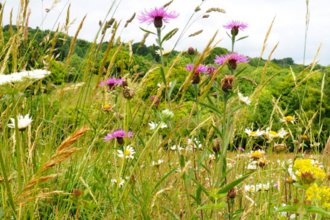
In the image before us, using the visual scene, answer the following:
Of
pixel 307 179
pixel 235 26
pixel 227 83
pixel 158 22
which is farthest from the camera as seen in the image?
pixel 235 26

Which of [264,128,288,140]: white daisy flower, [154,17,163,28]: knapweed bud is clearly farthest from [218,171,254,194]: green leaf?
[154,17,163,28]: knapweed bud

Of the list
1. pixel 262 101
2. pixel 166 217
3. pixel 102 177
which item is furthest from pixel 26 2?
pixel 262 101

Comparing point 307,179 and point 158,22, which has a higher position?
point 158,22

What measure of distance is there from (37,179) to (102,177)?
86cm

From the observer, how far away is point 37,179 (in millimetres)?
618

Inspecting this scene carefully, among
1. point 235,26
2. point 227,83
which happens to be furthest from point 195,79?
point 235,26

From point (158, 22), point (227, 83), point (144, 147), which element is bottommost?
point (144, 147)

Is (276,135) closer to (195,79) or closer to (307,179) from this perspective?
(195,79)

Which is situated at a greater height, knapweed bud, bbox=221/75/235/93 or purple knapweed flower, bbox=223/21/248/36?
purple knapweed flower, bbox=223/21/248/36

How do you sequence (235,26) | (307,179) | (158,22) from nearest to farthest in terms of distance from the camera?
(307,179), (158,22), (235,26)

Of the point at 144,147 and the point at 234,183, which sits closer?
the point at 234,183

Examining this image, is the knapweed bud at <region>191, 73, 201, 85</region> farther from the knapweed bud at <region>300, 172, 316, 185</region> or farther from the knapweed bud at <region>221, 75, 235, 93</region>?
the knapweed bud at <region>300, 172, 316, 185</region>

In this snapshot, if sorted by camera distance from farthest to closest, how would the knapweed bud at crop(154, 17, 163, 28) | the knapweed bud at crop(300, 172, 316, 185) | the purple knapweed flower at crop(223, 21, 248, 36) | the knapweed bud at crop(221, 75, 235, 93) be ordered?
1. the purple knapweed flower at crop(223, 21, 248, 36)
2. the knapweed bud at crop(154, 17, 163, 28)
3. the knapweed bud at crop(221, 75, 235, 93)
4. the knapweed bud at crop(300, 172, 316, 185)

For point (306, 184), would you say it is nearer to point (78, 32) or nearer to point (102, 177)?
point (102, 177)
